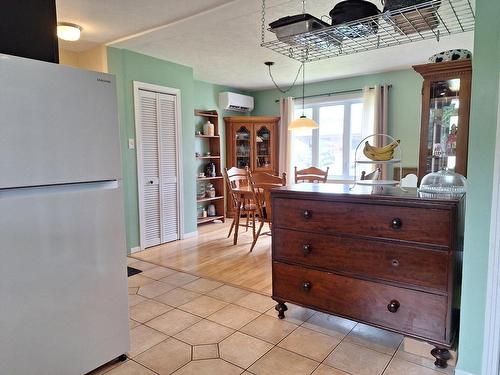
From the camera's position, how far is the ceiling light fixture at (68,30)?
2.97 meters

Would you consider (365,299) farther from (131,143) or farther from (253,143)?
(253,143)

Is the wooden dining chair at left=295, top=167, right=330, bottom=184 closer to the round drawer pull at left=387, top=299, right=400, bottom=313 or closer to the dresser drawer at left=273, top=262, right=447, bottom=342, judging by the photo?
the dresser drawer at left=273, top=262, right=447, bottom=342

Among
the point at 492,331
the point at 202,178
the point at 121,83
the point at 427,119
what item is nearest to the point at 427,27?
the point at 427,119

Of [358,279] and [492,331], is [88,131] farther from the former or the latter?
[492,331]

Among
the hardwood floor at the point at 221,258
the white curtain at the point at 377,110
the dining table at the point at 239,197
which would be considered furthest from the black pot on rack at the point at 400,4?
the white curtain at the point at 377,110

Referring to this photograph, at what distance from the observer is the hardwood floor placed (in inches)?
122

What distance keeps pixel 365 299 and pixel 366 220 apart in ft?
1.54

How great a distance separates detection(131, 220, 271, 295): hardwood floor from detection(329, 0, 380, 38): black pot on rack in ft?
6.73

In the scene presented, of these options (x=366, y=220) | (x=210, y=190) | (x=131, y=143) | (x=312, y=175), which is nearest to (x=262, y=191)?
(x=312, y=175)

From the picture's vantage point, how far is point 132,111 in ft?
12.4

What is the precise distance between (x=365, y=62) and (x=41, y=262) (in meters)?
4.20

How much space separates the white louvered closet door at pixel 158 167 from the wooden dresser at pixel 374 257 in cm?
225

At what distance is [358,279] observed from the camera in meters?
1.95

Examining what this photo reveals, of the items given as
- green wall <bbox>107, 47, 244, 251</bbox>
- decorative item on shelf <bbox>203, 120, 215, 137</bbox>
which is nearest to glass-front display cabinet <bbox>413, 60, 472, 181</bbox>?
green wall <bbox>107, 47, 244, 251</bbox>
